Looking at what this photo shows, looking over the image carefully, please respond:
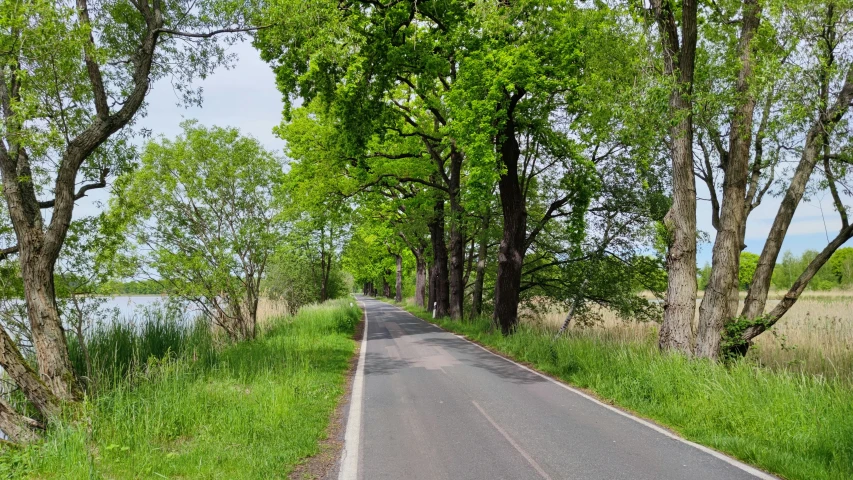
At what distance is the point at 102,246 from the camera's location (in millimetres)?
10219

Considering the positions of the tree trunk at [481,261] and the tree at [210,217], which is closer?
the tree at [210,217]

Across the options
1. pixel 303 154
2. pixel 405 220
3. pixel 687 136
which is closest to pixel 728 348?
pixel 687 136

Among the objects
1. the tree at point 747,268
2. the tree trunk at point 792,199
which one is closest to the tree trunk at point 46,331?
the tree trunk at point 792,199

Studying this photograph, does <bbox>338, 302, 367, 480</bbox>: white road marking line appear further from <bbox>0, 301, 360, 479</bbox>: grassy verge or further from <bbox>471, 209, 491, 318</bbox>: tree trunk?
<bbox>471, 209, 491, 318</bbox>: tree trunk

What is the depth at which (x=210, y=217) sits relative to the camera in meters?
14.9

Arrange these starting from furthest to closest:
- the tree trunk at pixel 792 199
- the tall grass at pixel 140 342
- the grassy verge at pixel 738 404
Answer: the tree trunk at pixel 792 199 < the tall grass at pixel 140 342 < the grassy verge at pixel 738 404

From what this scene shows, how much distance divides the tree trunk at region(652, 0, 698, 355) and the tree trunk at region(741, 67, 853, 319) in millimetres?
1803

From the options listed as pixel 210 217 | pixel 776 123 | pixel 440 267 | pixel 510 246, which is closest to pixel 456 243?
pixel 440 267

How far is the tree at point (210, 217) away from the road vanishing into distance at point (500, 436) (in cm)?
603

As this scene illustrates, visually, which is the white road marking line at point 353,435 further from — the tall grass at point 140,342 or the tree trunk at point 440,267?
the tree trunk at point 440,267

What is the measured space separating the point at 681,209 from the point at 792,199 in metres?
2.43

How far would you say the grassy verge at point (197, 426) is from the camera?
4938mm

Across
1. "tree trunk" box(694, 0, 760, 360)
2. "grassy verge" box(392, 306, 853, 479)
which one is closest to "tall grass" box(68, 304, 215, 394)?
"grassy verge" box(392, 306, 853, 479)

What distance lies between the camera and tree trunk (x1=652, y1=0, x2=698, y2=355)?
977 cm
